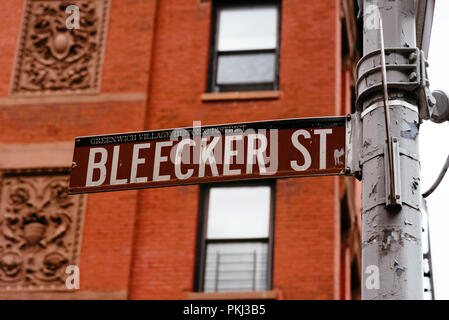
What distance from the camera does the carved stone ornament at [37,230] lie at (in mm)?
13406

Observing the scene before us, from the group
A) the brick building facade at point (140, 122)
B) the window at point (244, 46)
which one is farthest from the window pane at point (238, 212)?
the window at point (244, 46)

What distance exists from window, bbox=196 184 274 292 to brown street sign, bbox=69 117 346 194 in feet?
26.4

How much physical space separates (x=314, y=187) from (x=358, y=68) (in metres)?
8.72

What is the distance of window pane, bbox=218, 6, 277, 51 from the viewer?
15.1m

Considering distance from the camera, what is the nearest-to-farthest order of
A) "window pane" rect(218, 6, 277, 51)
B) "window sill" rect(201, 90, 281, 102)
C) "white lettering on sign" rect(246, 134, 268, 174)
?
"white lettering on sign" rect(246, 134, 268, 174) < "window sill" rect(201, 90, 281, 102) < "window pane" rect(218, 6, 277, 51)

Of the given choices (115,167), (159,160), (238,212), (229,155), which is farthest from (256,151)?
(238,212)

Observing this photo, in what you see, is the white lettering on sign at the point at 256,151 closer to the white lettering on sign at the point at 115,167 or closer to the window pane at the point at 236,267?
the white lettering on sign at the point at 115,167

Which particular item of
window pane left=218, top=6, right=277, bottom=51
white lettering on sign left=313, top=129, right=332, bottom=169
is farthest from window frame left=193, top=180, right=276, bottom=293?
white lettering on sign left=313, top=129, right=332, bottom=169

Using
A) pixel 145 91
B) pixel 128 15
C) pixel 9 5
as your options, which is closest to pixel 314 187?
pixel 145 91

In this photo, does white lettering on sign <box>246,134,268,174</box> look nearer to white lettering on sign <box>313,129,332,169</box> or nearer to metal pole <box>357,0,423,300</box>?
white lettering on sign <box>313,129,332,169</box>

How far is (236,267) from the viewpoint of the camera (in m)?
13.3

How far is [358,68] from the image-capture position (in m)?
→ 4.81

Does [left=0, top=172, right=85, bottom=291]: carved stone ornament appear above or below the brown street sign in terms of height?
above

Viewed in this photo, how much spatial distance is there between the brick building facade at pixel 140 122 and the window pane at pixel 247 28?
4.1 inches
